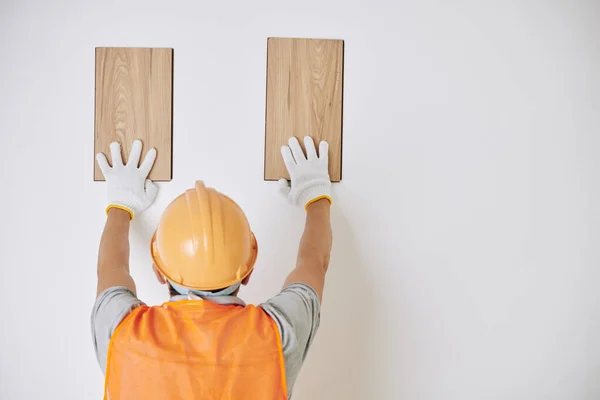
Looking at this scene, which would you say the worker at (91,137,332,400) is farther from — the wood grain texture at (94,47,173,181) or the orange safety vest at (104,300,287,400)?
the wood grain texture at (94,47,173,181)

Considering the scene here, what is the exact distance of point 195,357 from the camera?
93 centimetres

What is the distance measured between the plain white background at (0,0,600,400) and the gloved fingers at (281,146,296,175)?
9 cm

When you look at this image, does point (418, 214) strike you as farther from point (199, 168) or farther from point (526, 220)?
point (199, 168)

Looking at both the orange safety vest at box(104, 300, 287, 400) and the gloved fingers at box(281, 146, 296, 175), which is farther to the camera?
the gloved fingers at box(281, 146, 296, 175)

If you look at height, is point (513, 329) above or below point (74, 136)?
below

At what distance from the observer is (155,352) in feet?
3.03

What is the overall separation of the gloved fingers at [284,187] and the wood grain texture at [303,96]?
0.08 feet

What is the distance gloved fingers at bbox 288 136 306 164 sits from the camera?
4.83 ft

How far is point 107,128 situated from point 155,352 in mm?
852

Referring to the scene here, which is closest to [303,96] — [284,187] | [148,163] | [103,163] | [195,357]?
[284,187]

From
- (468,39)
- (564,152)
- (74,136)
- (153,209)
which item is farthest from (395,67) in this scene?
(74,136)

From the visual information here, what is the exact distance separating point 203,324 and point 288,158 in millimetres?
679

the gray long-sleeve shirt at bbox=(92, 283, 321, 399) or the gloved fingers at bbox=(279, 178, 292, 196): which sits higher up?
the gloved fingers at bbox=(279, 178, 292, 196)

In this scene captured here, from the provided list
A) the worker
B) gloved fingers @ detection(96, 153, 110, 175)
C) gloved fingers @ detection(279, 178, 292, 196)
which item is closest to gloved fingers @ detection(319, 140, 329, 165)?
gloved fingers @ detection(279, 178, 292, 196)
